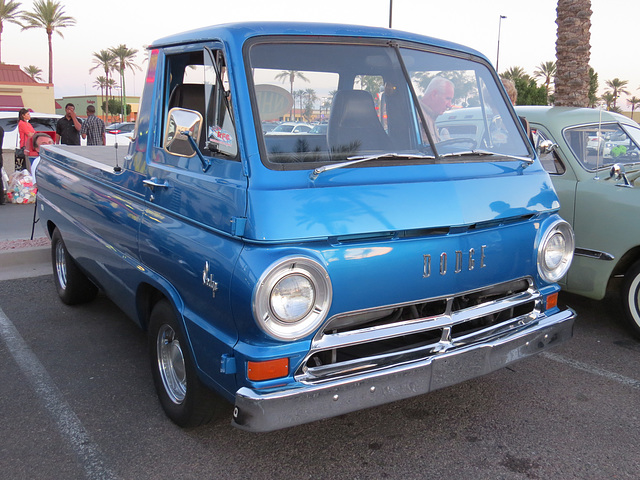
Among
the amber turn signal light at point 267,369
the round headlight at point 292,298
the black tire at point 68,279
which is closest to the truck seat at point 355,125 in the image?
the round headlight at point 292,298

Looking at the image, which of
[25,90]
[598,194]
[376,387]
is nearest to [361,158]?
[376,387]

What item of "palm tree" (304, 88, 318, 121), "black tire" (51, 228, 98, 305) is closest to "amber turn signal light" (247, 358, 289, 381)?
"palm tree" (304, 88, 318, 121)

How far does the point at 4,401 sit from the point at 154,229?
1526 mm

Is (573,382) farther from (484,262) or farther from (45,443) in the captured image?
(45,443)

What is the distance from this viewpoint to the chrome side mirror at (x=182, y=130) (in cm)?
280

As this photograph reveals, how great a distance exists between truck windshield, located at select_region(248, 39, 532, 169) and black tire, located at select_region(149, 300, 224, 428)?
1.07 meters

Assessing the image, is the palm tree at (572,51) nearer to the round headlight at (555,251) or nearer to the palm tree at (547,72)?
the round headlight at (555,251)

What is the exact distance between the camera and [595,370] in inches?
157

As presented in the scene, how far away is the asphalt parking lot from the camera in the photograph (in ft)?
9.33

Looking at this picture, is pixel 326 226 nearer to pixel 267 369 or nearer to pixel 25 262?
pixel 267 369

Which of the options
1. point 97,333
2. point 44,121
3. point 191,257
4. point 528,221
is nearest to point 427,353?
point 528,221

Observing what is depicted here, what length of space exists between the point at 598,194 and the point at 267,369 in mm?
3348

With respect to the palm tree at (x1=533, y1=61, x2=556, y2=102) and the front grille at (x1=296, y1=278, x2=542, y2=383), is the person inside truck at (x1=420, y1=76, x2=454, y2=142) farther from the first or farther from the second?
the palm tree at (x1=533, y1=61, x2=556, y2=102)

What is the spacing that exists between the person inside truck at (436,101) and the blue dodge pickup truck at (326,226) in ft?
0.04
